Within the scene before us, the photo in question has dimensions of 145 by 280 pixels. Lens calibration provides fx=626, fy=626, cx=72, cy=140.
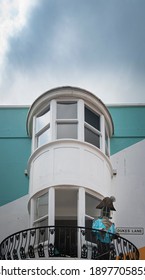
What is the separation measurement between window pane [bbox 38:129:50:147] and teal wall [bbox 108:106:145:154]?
202 cm

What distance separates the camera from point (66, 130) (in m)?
15.3

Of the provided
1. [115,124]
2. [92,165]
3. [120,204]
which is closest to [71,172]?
[92,165]

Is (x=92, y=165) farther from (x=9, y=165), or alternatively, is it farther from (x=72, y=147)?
(x=9, y=165)

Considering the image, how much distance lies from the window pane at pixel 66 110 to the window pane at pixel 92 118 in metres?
0.34

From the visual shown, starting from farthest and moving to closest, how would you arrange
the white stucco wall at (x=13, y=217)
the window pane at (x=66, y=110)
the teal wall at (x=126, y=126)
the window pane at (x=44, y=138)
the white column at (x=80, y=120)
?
the teal wall at (x=126, y=126), the window pane at (x=66, y=110), the window pane at (x=44, y=138), the white stucco wall at (x=13, y=217), the white column at (x=80, y=120)

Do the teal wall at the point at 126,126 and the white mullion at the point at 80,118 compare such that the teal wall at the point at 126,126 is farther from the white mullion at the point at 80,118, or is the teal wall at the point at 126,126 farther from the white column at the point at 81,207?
the white column at the point at 81,207

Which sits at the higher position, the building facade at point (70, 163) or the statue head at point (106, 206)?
the building facade at point (70, 163)

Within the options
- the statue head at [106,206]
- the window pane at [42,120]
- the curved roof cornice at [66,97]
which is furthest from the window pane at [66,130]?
the statue head at [106,206]

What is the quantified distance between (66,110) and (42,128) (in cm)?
76

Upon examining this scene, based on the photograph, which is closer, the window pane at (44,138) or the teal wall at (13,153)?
the window pane at (44,138)

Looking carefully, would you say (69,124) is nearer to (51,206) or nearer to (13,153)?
(13,153)

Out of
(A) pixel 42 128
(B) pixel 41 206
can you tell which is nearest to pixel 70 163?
(B) pixel 41 206

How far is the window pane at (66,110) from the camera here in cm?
1552
